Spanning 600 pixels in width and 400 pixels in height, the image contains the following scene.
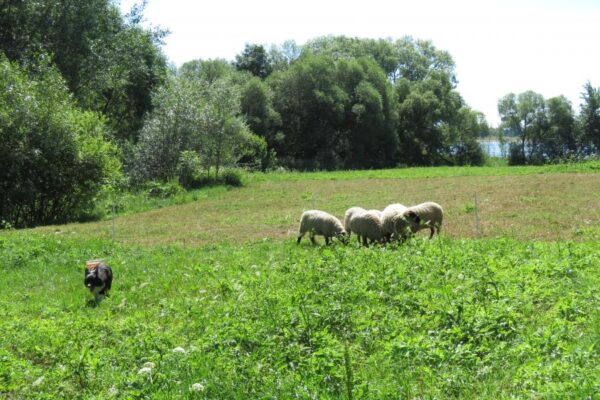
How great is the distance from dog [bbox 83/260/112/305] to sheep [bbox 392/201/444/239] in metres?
6.80

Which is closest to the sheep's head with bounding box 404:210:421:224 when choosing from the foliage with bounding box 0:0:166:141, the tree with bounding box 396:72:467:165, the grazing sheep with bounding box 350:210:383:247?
the grazing sheep with bounding box 350:210:383:247

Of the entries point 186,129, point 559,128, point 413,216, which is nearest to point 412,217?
point 413,216

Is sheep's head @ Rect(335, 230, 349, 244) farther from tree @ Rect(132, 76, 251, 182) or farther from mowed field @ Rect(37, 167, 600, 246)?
tree @ Rect(132, 76, 251, 182)

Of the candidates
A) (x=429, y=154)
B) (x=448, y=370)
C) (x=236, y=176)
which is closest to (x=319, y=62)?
(x=429, y=154)

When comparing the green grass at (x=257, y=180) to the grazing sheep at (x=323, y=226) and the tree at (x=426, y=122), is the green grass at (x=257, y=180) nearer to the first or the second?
the grazing sheep at (x=323, y=226)

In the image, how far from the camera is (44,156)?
78.2 feet

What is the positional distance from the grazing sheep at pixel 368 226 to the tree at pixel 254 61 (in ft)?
183

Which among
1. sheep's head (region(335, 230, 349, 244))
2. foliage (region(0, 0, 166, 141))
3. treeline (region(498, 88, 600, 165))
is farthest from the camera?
treeline (region(498, 88, 600, 165))

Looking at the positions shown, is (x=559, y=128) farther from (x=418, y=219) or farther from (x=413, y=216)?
(x=413, y=216)

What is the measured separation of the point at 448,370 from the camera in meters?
5.82

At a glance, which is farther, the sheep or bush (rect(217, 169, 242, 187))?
bush (rect(217, 169, 242, 187))

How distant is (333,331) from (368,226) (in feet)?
24.9

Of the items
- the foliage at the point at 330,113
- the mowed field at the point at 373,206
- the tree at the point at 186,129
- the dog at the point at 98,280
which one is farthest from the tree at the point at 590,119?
the dog at the point at 98,280

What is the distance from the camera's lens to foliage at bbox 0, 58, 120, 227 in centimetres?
2323
